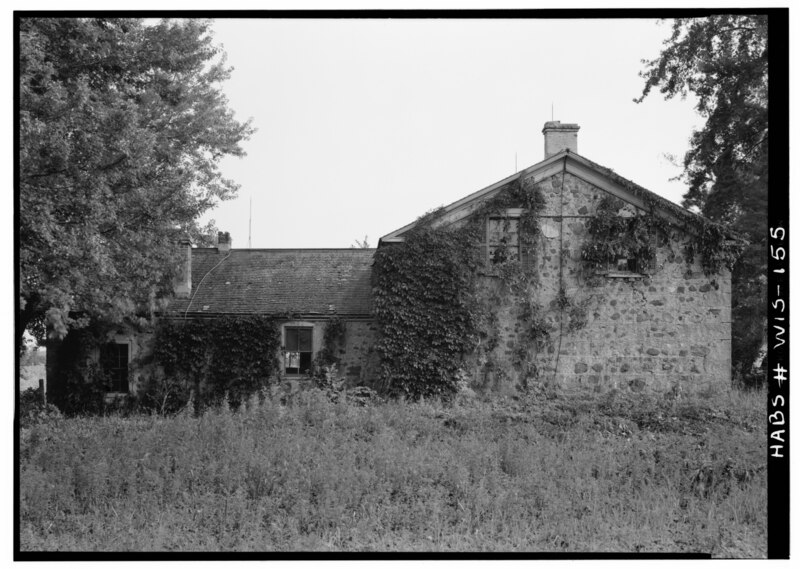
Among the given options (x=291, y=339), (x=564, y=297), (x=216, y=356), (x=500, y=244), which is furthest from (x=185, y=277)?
(x=564, y=297)

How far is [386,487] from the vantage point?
303 inches

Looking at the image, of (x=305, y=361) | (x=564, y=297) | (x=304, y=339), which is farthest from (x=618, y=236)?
(x=305, y=361)

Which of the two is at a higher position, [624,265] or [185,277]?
[624,265]

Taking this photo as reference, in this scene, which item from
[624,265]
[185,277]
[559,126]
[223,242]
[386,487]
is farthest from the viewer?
[223,242]

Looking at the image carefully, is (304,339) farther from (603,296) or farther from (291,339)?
(603,296)

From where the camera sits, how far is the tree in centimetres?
1418

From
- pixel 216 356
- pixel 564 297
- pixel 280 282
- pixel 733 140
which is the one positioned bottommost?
pixel 216 356

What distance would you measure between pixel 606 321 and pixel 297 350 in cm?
768

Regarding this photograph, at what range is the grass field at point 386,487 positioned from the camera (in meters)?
6.55

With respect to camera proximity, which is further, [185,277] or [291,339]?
[185,277]

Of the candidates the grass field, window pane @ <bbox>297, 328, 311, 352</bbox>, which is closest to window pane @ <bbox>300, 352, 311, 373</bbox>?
window pane @ <bbox>297, 328, 311, 352</bbox>

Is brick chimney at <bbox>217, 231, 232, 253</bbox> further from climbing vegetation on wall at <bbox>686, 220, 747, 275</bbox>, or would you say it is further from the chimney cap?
climbing vegetation on wall at <bbox>686, 220, 747, 275</bbox>

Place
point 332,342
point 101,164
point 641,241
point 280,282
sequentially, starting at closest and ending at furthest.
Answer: point 101,164 < point 641,241 < point 332,342 < point 280,282

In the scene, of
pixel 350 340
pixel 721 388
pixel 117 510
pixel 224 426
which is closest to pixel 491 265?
pixel 350 340
